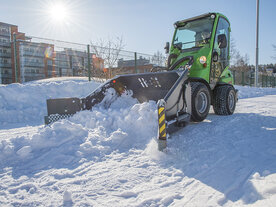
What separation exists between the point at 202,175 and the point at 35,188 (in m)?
1.75

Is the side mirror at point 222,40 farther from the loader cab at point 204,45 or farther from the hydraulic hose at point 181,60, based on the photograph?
the hydraulic hose at point 181,60

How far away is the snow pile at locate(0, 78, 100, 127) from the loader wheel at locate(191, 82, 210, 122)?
3.87 m

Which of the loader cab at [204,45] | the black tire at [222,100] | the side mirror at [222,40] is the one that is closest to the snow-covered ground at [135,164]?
the black tire at [222,100]

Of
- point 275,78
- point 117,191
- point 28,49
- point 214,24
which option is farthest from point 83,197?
point 275,78

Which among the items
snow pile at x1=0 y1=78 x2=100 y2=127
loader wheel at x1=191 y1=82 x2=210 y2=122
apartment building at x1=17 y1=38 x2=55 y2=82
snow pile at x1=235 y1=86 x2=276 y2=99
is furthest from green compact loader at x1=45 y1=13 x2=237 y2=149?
snow pile at x1=235 y1=86 x2=276 y2=99

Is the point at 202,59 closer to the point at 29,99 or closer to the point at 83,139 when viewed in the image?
the point at 83,139

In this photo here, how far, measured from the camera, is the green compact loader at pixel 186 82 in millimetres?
4078

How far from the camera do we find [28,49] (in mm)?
11211

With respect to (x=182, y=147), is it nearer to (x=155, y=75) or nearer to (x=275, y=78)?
(x=155, y=75)

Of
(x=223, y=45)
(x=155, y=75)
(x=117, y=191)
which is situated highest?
(x=223, y=45)

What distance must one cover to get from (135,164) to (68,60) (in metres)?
10.4

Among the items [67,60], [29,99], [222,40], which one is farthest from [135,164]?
[67,60]

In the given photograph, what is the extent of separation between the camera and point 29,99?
23.6 feet

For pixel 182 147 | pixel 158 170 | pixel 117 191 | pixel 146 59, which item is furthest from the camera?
pixel 146 59
